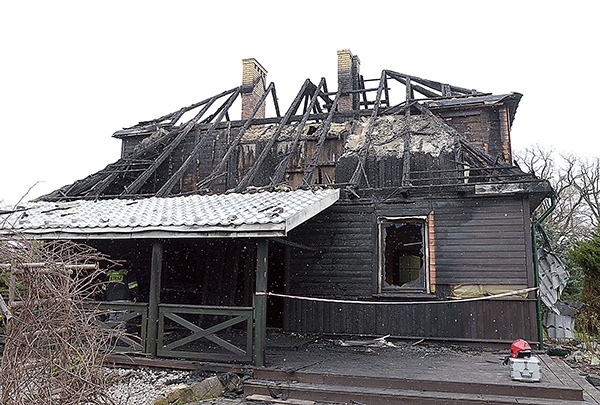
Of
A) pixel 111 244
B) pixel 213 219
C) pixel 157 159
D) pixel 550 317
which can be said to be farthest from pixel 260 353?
pixel 550 317

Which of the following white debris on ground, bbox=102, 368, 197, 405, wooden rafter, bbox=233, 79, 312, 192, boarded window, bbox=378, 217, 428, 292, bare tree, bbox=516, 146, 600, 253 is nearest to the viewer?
white debris on ground, bbox=102, 368, 197, 405

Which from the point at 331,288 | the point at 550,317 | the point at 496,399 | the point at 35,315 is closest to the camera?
the point at 35,315

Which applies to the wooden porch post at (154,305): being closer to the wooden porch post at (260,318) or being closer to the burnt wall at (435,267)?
the wooden porch post at (260,318)

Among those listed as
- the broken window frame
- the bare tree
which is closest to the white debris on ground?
the broken window frame

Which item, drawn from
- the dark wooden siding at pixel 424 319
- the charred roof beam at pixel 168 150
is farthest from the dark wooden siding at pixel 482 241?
the charred roof beam at pixel 168 150

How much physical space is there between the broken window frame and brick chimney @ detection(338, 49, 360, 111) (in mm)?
5112

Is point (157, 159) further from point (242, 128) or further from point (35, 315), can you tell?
point (35, 315)

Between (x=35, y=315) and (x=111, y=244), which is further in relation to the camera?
(x=111, y=244)

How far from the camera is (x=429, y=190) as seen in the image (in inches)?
423

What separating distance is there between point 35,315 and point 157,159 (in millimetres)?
9328

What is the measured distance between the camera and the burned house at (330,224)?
8.56 metres

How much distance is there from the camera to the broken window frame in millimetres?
10477

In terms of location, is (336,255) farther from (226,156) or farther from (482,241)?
(226,156)

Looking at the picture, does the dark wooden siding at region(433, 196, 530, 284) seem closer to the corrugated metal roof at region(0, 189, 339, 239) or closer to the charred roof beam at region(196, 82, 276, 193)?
the corrugated metal roof at region(0, 189, 339, 239)
